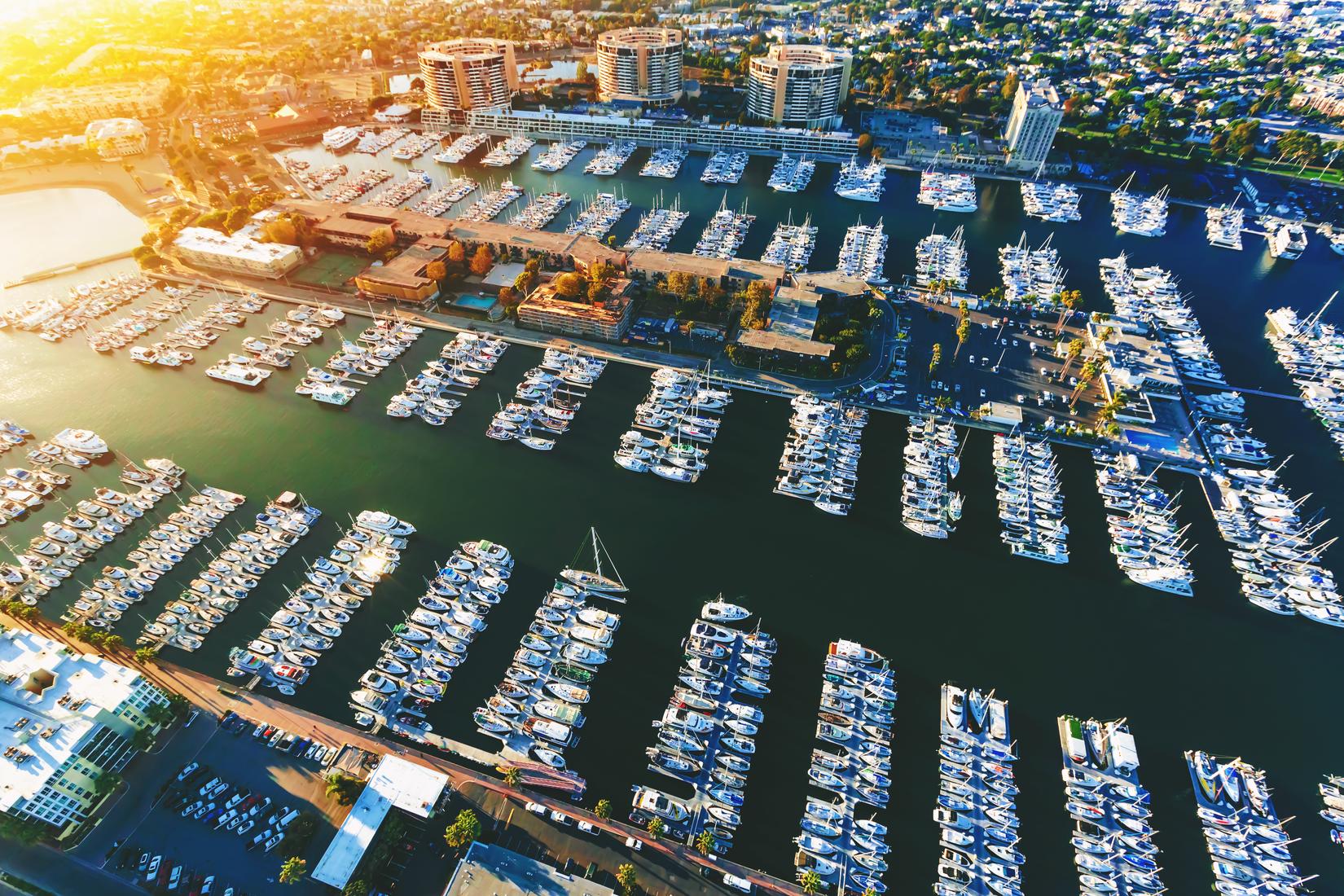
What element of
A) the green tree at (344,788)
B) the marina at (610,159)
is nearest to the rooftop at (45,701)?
the green tree at (344,788)

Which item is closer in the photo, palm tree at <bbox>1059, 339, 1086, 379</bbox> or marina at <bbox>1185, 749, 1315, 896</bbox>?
marina at <bbox>1185, 749, 1315, 896</bbox>

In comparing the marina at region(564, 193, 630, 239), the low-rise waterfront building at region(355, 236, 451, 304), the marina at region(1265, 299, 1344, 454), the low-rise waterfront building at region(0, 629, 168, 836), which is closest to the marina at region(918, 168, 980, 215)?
the marina at region(1265, 299, 1344, 454)

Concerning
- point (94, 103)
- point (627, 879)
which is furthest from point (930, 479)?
point (94, 103)

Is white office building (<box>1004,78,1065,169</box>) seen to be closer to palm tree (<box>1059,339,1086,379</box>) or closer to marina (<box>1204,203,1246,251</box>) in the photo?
marina (<box>1204,203,1246,251</box>)

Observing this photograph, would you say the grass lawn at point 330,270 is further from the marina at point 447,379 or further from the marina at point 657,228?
the marina at point 657,228

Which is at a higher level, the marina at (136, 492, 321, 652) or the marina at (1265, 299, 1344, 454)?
the marina at (1265, 299, 1344, 454)

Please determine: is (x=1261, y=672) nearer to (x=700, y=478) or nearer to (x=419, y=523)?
(x=700, y=478)

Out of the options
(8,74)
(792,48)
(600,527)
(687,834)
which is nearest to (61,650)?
(600,527)
